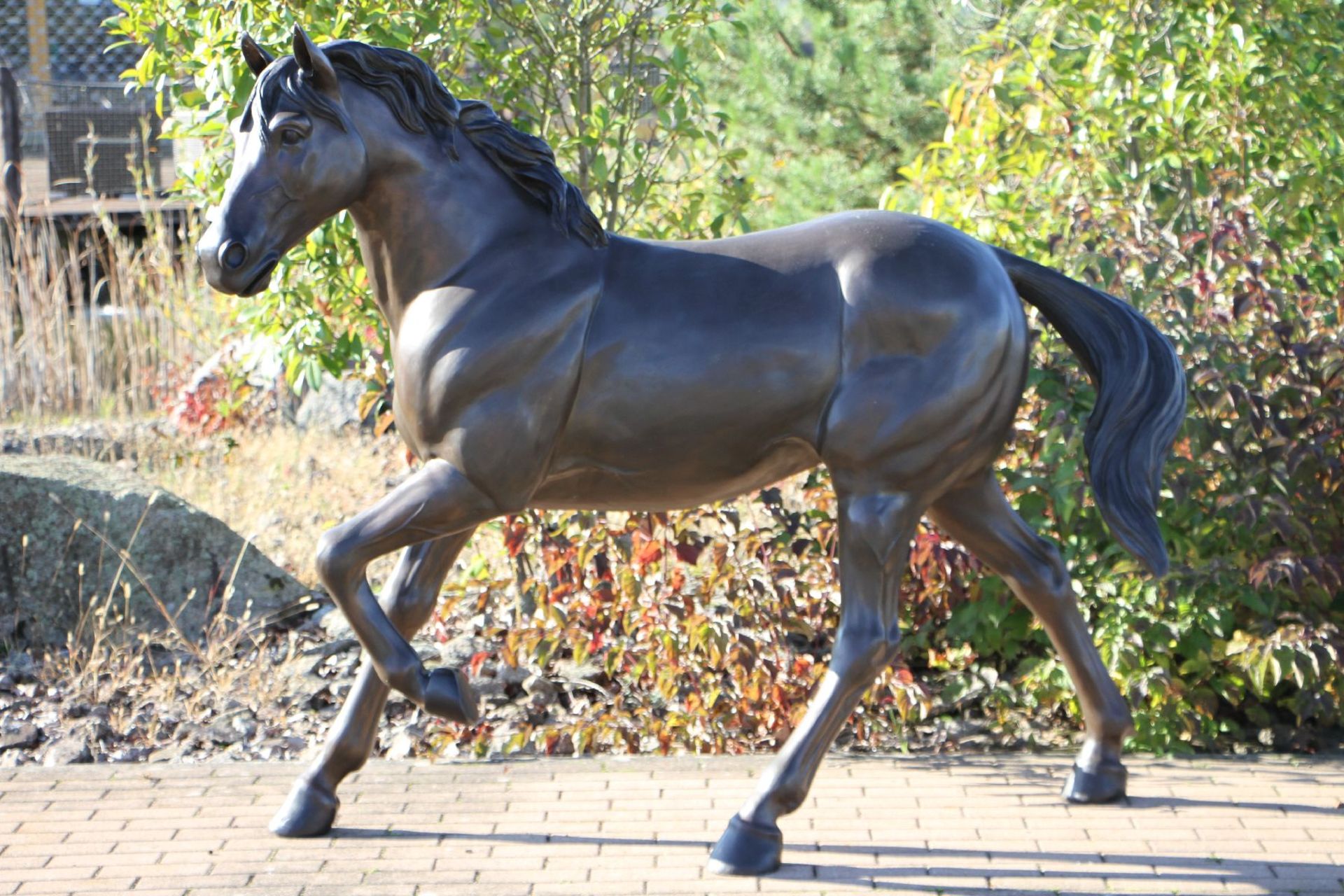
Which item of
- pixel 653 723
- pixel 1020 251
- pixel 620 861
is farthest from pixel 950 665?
pixel 620 861

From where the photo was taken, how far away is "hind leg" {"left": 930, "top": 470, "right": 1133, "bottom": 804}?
12.6 feet

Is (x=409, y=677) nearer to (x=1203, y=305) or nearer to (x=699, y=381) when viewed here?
(x=699, y=381)

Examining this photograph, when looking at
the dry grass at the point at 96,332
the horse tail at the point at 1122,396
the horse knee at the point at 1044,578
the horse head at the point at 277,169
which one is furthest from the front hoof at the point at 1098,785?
the dry grass at the point at 96,332

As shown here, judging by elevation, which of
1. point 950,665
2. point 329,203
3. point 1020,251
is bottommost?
point 950,665

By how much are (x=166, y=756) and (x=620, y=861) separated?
191cm

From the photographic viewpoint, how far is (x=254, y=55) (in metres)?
3.31

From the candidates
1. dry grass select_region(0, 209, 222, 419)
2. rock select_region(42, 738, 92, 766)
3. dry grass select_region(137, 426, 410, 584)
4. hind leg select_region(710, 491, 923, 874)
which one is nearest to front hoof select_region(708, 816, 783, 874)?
hind leg select_region(710, 491, 923, 874)

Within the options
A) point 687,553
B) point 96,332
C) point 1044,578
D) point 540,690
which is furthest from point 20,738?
point 96,332

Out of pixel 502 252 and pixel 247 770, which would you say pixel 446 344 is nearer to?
pixel 502 252

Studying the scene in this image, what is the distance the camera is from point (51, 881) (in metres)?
3.44

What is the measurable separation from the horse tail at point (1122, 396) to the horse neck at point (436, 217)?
1.27 metres

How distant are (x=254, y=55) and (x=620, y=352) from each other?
1.07 m

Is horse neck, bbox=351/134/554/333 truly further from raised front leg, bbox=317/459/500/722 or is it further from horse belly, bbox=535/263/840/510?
raised front leg, bbox=317/459/500/722

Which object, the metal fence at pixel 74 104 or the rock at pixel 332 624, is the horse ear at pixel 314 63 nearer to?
the rock at pixel 332 624
